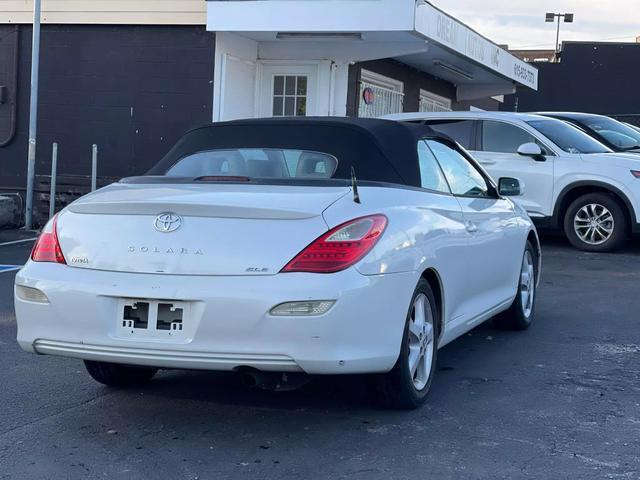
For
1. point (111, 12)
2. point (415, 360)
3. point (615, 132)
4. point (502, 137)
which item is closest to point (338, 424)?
point (415, 360)

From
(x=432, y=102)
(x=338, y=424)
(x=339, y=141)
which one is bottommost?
(x=338, y=424)

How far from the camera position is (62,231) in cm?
476

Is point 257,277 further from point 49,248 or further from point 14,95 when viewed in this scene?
point 14,95

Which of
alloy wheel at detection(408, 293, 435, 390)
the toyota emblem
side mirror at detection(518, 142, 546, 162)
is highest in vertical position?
side mirror at detection(518, 142, 546, 162)

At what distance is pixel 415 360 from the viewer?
5051mm

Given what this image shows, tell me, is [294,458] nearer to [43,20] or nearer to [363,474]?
[363,474]

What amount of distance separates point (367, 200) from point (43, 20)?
37.3 feet

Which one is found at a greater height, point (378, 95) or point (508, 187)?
point (378, 95)

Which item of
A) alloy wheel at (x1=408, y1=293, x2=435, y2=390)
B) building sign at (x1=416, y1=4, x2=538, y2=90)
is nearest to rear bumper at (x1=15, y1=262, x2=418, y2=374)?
alloy wheel at (x1=408, y1=293, x2=435, y2=390)

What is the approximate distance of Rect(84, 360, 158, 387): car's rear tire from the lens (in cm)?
541

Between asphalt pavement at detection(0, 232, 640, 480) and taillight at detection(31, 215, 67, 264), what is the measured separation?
84 cm

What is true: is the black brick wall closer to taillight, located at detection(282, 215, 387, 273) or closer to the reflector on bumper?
taillight, located at detection(282, 215, 387, 273)

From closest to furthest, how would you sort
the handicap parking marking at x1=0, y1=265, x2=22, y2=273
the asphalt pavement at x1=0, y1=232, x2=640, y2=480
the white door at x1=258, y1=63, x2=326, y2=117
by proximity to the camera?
the asphalt pavement at x1=0, y1=232, x2=640, y2=480 < the handicap parking marking at x1=0, y1=265, x2=22, y2=273 < the white door at x1=258, y1=63, x2=326, y2=117

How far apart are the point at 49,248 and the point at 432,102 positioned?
16.1m
